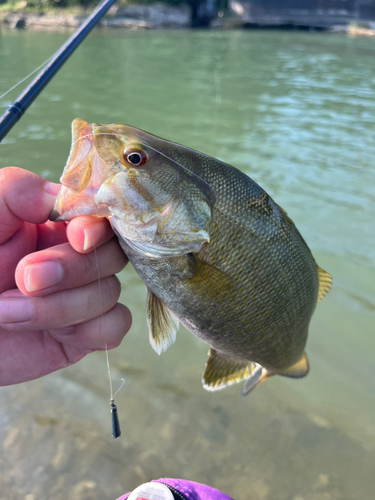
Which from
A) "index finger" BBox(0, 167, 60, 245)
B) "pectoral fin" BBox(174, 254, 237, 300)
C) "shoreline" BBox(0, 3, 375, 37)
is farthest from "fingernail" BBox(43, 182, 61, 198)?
"shoreline" BBox(0, 3, 375, 37)

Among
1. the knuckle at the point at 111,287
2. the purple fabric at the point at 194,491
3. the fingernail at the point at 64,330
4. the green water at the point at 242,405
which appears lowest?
the green water at the point at 242,405

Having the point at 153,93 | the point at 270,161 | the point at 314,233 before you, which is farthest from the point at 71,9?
the point at 314,233

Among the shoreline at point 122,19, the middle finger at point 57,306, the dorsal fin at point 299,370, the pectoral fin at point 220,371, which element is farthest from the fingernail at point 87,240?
the shoreline at point 122,19

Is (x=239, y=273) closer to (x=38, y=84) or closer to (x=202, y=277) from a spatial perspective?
(x=202, y=277)

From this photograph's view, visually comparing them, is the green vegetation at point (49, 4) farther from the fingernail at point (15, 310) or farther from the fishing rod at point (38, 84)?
the fingernail at point (15, 310)

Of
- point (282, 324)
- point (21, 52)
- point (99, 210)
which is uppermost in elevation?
point (99, 210)

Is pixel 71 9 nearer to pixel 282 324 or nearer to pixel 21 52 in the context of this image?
pixel 21 52
